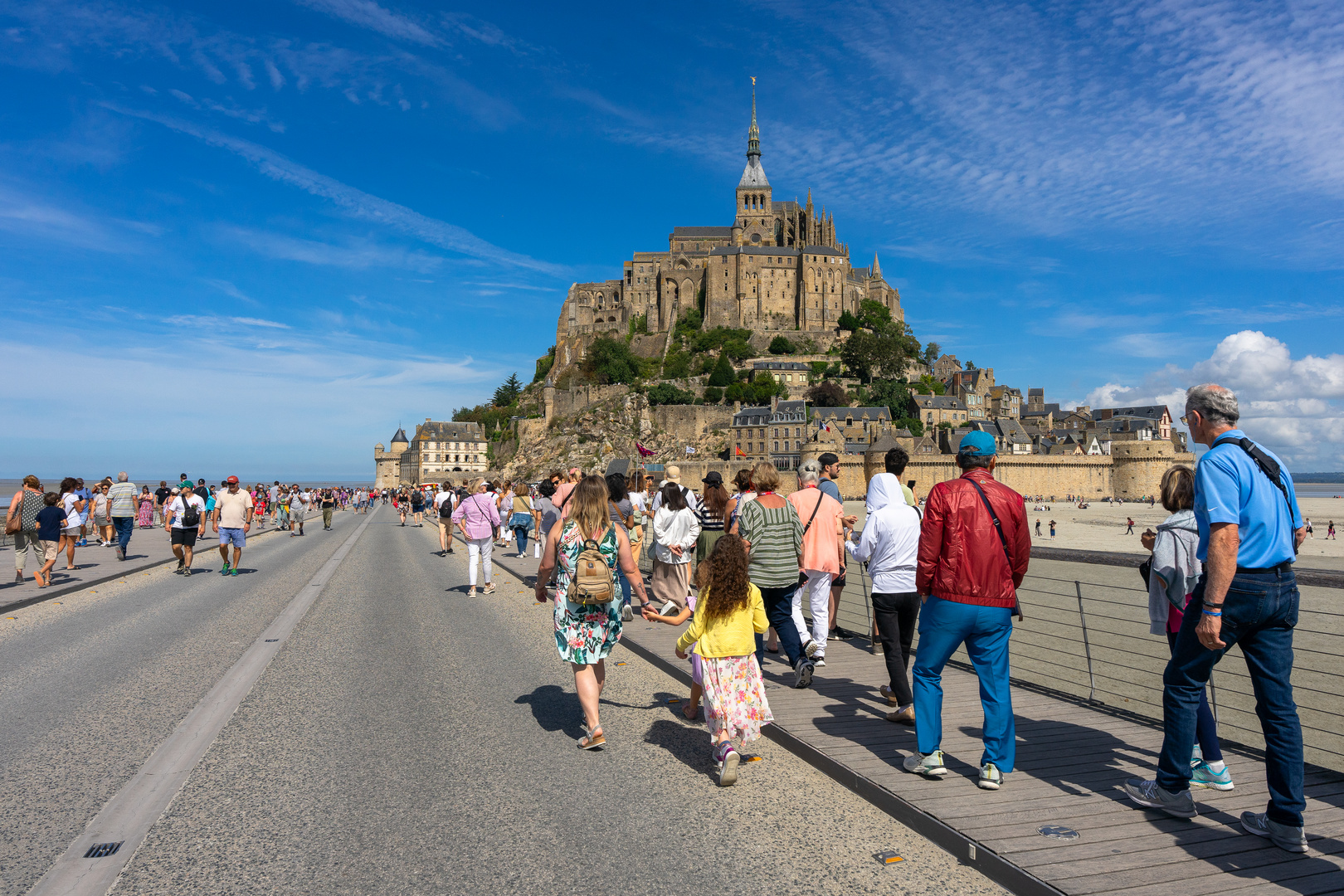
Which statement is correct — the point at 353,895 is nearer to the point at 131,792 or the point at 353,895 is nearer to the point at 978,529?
the point at 131,792

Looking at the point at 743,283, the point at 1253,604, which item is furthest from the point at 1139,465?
the point at 1253,604

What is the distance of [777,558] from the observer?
6.64 m

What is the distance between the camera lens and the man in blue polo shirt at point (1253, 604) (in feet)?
11.9

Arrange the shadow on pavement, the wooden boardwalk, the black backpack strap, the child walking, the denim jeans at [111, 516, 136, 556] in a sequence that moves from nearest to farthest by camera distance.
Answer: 1. the wooden boardwalk
2. the black backpack strap
3. the child walking
4. the shadow on pavement
5. the denim jeans at [111, 516, 136, 556]

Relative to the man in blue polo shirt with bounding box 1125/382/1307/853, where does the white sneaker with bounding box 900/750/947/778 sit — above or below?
below

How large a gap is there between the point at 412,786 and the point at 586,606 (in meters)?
1.54

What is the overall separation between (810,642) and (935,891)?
3.76 metres

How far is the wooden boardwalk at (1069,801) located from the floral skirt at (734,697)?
480mm

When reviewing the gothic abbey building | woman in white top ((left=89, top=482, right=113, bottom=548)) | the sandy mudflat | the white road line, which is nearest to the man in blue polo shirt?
the white road line

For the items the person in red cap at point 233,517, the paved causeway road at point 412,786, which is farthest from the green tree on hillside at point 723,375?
the paved causeway road at point 412,786

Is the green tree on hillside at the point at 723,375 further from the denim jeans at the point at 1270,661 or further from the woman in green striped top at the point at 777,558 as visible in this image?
the denim jeans at the point at 1270,661

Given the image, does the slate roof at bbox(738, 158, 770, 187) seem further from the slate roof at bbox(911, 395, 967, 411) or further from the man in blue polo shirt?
the man in blue polo shirt

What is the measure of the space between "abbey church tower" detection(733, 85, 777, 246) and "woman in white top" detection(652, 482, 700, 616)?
324ft

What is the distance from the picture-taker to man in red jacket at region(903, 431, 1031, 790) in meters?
4.42
